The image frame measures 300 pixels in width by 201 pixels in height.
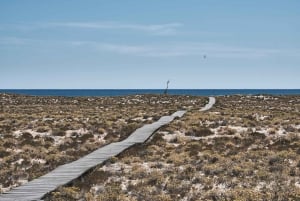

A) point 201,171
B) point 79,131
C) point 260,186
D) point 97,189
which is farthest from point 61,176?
point 79,131

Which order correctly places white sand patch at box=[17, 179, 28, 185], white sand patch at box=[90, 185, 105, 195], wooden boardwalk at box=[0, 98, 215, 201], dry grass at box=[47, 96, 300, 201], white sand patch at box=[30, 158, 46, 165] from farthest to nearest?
white sand patch at box=[30, 158, 46, 165], white sand patch at box=[17, 179, 28, 185], white sand patch at box=[90, 185, 105, 195], dry grass at box=[47, 96, 300, 201], wooden boardwalk at box=[0, 98, 215, 201]

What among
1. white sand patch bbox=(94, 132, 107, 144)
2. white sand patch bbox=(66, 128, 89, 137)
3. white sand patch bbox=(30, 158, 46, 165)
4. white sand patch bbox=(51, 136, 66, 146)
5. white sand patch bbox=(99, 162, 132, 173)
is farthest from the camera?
white sand patch bbox=(66, 128, 89, 137)

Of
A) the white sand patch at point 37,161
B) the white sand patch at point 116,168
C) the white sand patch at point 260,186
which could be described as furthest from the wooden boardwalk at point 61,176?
the white sand patch at point 260,186

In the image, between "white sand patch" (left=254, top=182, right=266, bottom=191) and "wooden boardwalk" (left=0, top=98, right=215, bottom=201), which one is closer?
"wooden boardwalk" (left=0, top=98, right=215, bottom=201)

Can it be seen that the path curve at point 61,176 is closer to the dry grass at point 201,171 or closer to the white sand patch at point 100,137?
the dry grass at point 201,171

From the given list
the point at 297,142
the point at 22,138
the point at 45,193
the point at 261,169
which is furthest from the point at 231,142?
the point at 45,193

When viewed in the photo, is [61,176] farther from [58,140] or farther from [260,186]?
[58,140]

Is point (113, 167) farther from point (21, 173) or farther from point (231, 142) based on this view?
point (231, 142)

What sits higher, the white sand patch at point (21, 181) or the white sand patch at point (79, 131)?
the white sand patch at point (79, 131)

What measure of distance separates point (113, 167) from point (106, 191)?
420cm

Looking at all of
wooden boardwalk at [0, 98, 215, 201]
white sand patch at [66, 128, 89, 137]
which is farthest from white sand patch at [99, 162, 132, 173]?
white sand patch at [66, 128, 89, 137]

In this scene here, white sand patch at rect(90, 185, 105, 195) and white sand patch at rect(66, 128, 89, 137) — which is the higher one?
white sand patch at rect(66, 128, 89, 137)

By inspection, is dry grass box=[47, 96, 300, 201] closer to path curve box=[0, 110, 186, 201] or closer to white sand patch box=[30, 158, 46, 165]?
path curve box=[0, 110, 186, 201]

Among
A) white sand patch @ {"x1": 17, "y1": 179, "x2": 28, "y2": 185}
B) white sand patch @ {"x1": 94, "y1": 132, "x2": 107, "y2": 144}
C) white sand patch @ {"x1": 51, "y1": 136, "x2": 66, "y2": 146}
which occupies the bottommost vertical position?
white sand patch @ {"x1": 17, "y1": 179, "x2": 28, "y2": 185}
